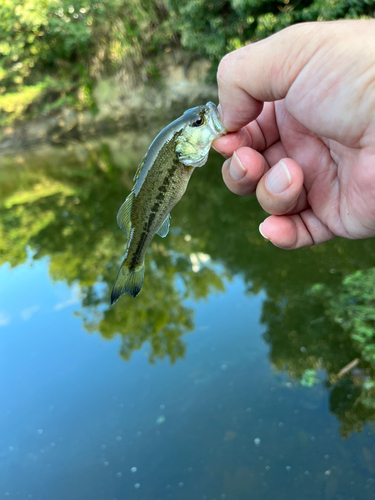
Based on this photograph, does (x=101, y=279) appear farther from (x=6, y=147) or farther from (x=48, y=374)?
(x=6, y=147)

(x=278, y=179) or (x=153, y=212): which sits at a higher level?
(x=278, y=179)

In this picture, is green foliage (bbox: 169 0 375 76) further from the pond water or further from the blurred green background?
the pond water

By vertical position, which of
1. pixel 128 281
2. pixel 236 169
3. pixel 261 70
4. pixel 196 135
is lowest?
pixel 128 281

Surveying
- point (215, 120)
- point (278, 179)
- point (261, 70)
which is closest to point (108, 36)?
point (215, 120)

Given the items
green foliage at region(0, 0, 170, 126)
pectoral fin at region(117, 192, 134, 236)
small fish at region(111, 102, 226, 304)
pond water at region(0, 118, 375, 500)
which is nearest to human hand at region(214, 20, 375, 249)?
small fish at region(111, 102, 226, 304)

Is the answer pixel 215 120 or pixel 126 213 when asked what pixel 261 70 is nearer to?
pixel 215 120

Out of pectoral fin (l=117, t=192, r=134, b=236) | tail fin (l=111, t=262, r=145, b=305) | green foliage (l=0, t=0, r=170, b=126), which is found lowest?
green foliage (l=0, t=0, r=170, b=126)

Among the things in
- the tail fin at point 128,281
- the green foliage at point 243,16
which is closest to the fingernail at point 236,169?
the tail fin at point 128,281

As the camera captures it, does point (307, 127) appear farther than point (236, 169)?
No
